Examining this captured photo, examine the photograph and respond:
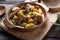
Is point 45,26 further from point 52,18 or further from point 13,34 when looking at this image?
point 13,34

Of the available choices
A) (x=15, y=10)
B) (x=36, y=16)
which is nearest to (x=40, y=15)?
(x=36, y=16)

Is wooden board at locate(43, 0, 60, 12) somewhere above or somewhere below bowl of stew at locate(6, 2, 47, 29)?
above

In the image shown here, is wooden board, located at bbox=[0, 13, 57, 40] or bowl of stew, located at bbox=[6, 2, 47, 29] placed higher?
bowl of stew, located at bbox=[6, 2, 47, 29]

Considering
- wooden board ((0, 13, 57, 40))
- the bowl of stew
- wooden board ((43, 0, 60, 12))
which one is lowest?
wooden board ((0, 13, 57, 40))

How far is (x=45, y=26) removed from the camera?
957 mm

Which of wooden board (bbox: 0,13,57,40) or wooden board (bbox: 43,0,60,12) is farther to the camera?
wooden board (bbox: 43,0,60,12)

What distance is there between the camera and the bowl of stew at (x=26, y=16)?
3.01 ft

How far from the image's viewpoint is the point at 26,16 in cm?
94

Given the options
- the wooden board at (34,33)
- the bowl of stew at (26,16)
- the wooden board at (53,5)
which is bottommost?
the wooden board at (34,33)

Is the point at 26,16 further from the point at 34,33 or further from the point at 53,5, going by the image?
the point at 53,5

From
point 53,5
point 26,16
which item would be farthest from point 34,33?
point 53,5

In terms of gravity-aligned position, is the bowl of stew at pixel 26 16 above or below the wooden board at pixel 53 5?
below

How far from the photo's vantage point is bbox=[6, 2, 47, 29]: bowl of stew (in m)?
0.92

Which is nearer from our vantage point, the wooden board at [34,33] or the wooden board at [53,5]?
the wooden board at [34,33]
